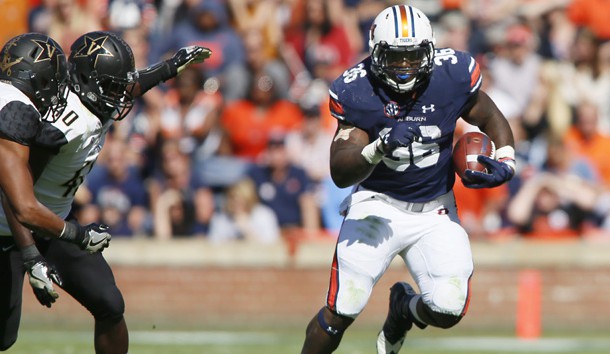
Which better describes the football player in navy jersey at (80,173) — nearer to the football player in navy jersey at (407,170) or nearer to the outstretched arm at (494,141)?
the football player in navy jersey at (407,170)

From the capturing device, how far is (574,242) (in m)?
11.0

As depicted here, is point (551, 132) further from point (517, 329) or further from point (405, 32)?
point (405, 32)

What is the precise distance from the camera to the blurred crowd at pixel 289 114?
11.2 meters

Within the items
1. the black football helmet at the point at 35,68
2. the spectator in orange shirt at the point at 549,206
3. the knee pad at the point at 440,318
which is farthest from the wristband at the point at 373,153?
the spectator in orange shirt at the point at 549,206

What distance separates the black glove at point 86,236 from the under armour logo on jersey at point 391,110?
1.69 meters

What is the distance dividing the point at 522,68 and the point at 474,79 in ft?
19.2

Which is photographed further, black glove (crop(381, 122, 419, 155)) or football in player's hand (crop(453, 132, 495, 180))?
football in player's hand (crop(453, 132, 495, 180))

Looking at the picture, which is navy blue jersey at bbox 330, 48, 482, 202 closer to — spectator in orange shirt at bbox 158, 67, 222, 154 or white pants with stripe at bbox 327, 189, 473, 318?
white pants with stripe at bbox 327, 189, 473, 318

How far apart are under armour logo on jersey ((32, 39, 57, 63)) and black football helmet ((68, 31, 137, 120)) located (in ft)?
0.75

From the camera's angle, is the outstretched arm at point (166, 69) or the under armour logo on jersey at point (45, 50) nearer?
the under armour logo on jersey at point (45, 50)

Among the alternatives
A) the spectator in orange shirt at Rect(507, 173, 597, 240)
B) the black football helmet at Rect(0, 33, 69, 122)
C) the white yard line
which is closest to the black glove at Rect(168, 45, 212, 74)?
the black football helmet at Rect(0, 33, 69, 122)

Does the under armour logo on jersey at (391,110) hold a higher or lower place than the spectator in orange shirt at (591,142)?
higher

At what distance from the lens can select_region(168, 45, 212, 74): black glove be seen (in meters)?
7.04

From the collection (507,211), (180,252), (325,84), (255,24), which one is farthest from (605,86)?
(180,252)
